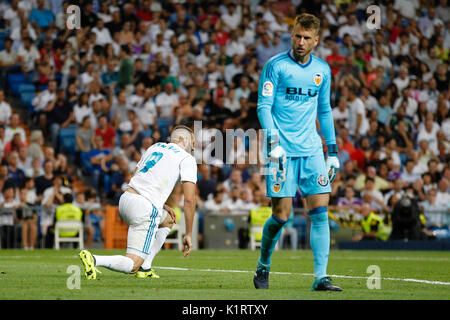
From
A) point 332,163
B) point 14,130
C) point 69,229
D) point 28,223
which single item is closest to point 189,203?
point 332,163

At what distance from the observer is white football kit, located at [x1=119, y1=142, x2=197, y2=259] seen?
938 cm

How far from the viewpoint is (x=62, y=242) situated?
2081cm

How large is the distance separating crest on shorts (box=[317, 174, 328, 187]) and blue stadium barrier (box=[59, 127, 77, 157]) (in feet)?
45.6

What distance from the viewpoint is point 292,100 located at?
8961mm

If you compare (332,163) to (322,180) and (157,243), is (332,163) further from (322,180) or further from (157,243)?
(157,243)

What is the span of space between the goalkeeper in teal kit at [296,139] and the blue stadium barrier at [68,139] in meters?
13.6

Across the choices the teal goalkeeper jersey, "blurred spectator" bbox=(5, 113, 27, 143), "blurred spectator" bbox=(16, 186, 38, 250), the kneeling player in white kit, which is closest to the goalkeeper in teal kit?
the teal goalkeeper jersey

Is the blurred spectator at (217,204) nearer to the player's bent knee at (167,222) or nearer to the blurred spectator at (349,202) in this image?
the blurred spectator at (349,202)

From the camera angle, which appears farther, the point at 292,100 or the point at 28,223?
the point at 28,223

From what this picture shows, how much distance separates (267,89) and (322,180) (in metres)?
1.01

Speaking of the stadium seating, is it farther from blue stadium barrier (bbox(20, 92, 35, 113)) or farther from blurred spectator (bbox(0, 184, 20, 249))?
blue stadium barrier (bbox(20, 92, 35, 113))

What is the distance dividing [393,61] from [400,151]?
3.42 m

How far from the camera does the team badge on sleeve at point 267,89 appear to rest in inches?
349

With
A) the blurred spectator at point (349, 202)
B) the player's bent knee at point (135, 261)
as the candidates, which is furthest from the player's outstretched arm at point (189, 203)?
the blurred spectator at point (349, 202)
